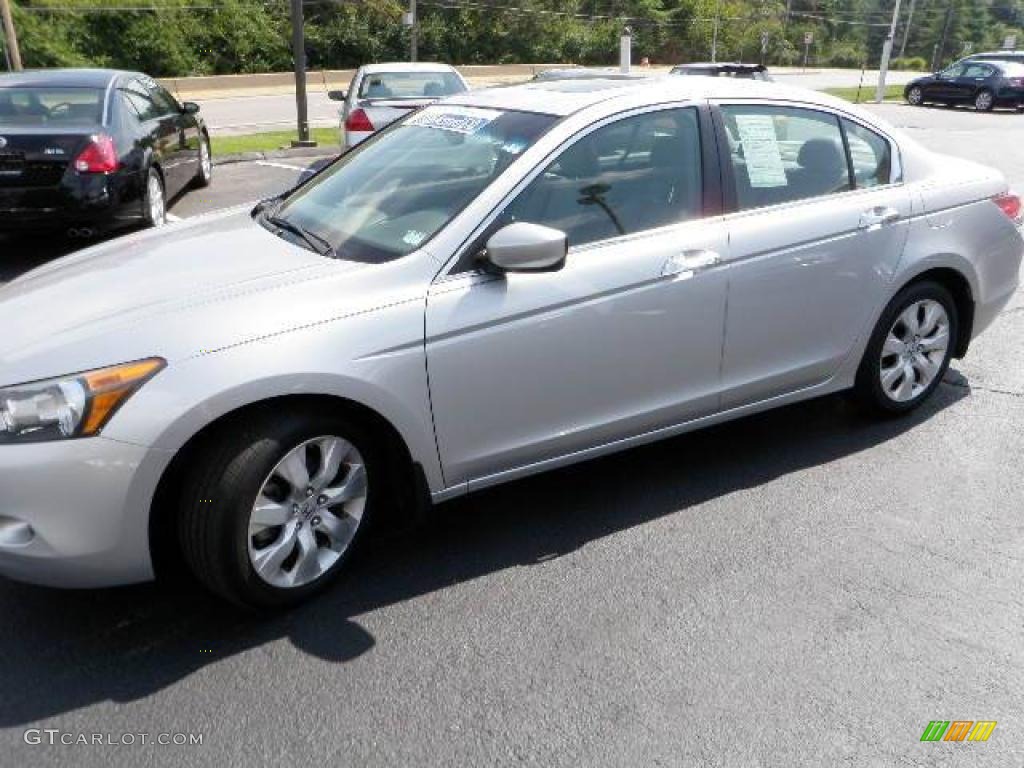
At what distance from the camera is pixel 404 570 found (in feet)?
10.6

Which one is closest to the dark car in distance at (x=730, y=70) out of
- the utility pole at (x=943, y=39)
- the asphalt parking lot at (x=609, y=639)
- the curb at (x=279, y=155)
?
the curb at (x=279, y=155)

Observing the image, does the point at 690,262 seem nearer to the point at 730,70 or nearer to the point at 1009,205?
the point at 1009,205

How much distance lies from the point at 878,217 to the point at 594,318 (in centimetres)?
160

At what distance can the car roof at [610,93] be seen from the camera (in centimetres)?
355

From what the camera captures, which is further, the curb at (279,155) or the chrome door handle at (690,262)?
the curb at (279,155)

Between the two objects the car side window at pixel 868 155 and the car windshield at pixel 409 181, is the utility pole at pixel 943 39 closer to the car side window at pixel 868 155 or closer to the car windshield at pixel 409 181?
the car side window at pixel 868 155

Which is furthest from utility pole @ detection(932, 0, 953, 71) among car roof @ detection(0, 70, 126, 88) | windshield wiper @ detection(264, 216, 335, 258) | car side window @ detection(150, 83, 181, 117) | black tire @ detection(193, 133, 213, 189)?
windshield wiper @ detection(264, 216, 335, 258)

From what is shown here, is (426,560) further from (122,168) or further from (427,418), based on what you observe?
(122,168)

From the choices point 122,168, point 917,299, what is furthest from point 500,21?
point 917,299

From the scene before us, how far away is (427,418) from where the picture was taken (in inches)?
118

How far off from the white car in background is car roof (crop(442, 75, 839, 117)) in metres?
6.34

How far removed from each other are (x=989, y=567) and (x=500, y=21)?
145 feet

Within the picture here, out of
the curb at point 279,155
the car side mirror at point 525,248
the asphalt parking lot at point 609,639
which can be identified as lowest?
the asphalt parking lot at point 609,639

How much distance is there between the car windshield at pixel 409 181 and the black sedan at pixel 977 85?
25.0m
